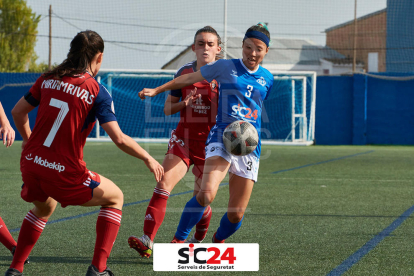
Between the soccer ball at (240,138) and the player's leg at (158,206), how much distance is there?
68 centimetres

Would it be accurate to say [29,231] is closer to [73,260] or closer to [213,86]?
[73,260]

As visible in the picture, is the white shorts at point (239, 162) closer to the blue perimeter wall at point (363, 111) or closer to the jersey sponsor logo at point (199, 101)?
the jersey sponsor logo at point (199, 101)

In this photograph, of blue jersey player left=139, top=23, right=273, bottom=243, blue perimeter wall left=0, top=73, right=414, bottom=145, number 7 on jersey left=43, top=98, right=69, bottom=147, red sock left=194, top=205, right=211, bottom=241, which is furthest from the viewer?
blue perimeter wall left=0, top=73, right=414, bottom=145

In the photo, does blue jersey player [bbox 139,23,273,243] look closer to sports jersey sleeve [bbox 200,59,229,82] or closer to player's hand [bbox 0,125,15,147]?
sports jersey sleeve [bbox 200,59,229,82]

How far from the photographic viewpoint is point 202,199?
155 inches

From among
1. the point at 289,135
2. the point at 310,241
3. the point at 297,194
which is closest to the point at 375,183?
the point at 297,194

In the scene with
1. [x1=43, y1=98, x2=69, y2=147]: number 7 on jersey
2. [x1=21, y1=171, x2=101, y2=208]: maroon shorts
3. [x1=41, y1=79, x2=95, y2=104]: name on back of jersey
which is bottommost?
[x1=21, y1=171, x2=101, y2=208]: maroon shorts

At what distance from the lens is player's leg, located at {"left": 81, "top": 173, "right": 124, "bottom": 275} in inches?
122

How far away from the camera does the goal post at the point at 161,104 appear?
1981cm

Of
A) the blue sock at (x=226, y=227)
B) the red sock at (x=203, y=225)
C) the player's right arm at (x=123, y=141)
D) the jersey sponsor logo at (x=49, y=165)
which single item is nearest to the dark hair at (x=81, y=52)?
the player's right arm at (x=123, y=141)

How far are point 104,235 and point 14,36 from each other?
3958cm

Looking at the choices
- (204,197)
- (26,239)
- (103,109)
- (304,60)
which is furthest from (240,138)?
(304,60)

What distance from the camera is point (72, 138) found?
2979 millimetres

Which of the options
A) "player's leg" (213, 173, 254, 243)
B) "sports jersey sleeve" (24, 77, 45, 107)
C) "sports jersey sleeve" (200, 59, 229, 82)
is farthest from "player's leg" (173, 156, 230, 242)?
"sports jersey sleeve" (24, 77, 45, 107)
